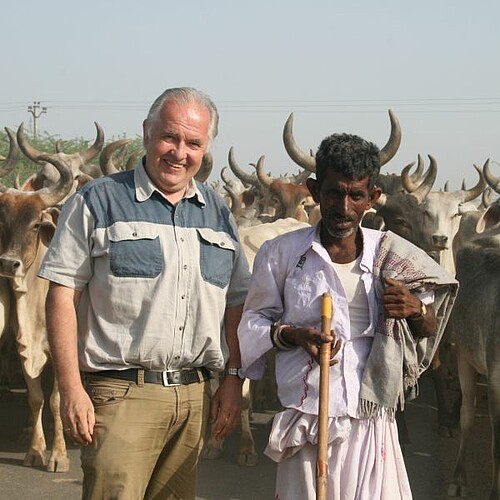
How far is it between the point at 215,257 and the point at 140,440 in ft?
2.42

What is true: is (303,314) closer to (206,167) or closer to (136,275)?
(136,275)

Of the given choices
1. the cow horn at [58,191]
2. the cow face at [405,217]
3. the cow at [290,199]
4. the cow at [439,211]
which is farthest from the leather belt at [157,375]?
the cow at [290,199]

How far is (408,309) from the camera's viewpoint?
3.76 meters

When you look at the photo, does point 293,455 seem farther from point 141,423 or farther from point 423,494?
point 423,494

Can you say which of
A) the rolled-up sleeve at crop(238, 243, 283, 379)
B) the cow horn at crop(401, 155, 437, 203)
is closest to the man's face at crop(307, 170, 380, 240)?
the rolled-up sleeve at crop(238, 243, 283, 379)

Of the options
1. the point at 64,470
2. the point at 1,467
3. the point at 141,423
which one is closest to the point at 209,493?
the point at 64,470

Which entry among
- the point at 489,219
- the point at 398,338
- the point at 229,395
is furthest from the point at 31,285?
the point at 398,338

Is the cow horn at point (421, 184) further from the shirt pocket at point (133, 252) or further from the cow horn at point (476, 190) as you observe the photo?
the shirt pocket at point (133, 252)

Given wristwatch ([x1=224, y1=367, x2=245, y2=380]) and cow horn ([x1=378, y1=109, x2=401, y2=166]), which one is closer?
wristwatch ([x1=224, y1=367, x2=245, y2=380])

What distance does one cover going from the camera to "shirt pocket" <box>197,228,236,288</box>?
4027 mm

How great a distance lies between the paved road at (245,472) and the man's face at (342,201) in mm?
3829

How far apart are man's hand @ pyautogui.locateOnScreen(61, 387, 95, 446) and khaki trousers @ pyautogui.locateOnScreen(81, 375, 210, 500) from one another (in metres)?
0.07

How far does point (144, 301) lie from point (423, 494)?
409cm

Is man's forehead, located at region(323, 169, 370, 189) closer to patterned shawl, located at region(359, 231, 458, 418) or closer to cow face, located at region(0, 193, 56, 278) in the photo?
patterned shawl, located at region(359, 231, 458, 418)
